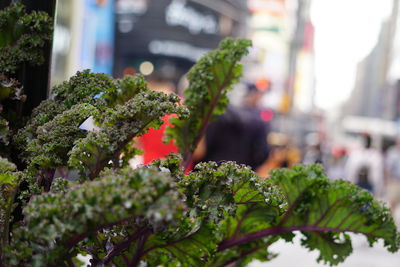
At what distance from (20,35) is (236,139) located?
119 inches

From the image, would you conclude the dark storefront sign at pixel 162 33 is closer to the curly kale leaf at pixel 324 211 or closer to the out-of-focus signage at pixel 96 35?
the out-of-focus signage at pixel 96 35

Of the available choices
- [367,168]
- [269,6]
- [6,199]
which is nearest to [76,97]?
[6,199]

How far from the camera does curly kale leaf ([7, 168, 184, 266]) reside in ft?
2.44

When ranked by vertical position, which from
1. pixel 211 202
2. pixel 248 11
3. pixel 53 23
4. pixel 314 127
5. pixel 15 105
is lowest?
pixel 314 127

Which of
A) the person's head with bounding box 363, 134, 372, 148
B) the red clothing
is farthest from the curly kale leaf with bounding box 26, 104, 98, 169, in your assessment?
the person's head with bounding box 363, 134, 372, 148

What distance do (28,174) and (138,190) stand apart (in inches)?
13.5

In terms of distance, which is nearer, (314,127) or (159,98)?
(159,98)

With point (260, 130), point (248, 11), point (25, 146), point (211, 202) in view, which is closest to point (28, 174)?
point (25, 146)

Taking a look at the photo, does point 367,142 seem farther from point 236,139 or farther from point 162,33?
point 236,139

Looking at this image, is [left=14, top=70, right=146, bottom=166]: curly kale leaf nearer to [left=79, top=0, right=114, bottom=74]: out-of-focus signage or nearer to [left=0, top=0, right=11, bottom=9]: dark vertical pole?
[left=0, top=0, right=11, bottom=9]: dark vertical pole

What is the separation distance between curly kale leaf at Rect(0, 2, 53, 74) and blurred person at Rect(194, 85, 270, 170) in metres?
2.56

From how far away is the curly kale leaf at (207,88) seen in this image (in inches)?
51.1

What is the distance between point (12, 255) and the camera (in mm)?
853

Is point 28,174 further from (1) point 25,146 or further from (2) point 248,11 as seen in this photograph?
(2) point 248,11
